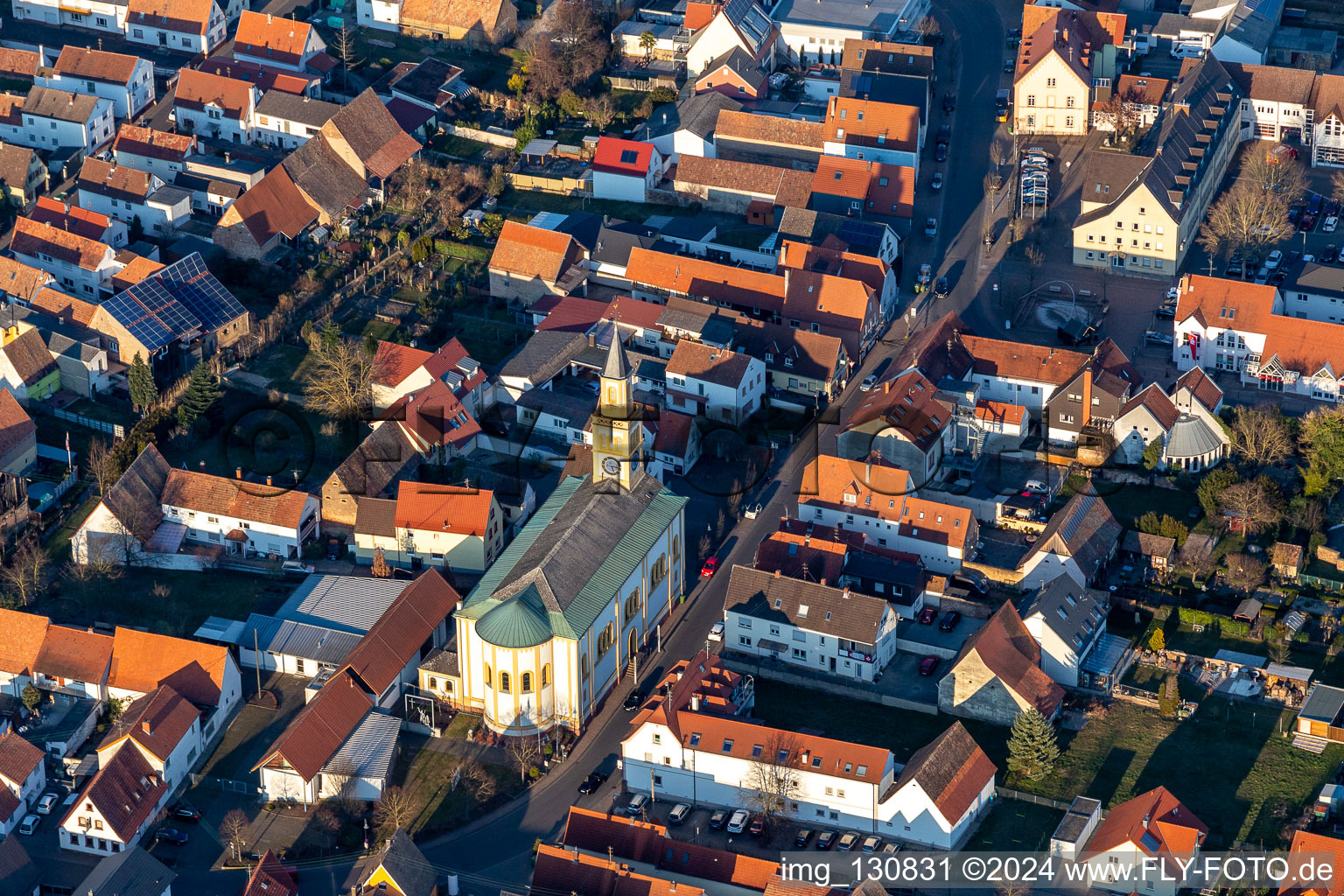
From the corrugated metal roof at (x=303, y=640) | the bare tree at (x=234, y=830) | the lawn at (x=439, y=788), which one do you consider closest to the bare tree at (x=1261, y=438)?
the lawn at (x=439, y=788)

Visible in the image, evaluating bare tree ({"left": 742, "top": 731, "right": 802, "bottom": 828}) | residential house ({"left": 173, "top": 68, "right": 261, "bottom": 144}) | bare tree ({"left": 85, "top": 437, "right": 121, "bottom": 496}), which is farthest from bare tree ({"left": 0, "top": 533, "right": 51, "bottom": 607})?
residential house ({"left": 173, "top": 68, "right": 261, "bottom": 144})

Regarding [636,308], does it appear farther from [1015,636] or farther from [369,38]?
[369,38]

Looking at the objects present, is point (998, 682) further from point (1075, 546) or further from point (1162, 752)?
point (1075, 546)

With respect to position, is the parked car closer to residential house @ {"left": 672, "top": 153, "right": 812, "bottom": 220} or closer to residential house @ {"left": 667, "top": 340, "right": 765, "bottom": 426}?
residential house @ {"left": 667, "top": 340, "right": 765, "bottom": 426}

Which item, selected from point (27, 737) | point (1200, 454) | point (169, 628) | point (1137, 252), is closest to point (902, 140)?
point (1137, 252)

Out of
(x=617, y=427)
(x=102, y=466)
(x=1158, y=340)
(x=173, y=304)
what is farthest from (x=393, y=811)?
(x=1158, y=340)

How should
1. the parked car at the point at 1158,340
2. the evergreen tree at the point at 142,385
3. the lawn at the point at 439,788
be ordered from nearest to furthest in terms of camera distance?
the lawn at the point at 439,788 → the evergreen tree at the point at 142,385 → the parked car at the point at 1158,340

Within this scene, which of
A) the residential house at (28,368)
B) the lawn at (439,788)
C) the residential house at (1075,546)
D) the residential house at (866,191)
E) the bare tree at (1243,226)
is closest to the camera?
the lawn at (439,788)

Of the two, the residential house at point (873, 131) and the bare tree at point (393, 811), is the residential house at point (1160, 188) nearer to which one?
the residential house at point (873, 131)
